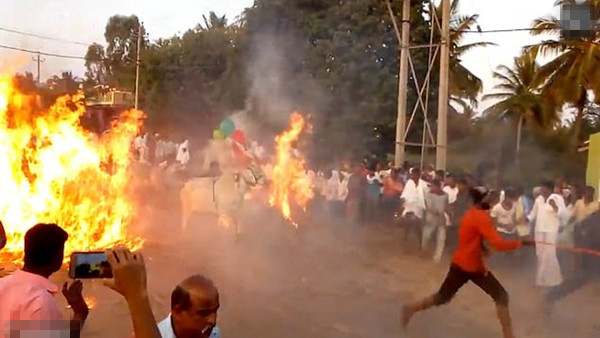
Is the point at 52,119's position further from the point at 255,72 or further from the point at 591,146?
the point at 255,72

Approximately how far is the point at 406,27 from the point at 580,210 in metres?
7.65

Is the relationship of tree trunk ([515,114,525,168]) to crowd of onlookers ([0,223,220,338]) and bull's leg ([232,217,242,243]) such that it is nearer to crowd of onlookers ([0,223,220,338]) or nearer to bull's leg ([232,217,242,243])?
bull's leg ([232,217,242,243])

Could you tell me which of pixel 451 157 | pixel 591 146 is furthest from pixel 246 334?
pixel 451 157

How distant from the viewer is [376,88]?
22.9m

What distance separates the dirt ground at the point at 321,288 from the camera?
790 cm

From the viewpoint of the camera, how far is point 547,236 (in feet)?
33.2

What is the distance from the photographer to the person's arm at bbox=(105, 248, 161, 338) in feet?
8.08

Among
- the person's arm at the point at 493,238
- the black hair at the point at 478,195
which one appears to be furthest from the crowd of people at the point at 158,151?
the person's arm at the point at 493,238

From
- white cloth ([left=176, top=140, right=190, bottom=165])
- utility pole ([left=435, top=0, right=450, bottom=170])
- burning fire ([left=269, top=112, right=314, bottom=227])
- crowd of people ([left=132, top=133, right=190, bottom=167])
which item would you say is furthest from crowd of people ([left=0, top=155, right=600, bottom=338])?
white cloth ([left=176, top=140, right=190, bottom=165])

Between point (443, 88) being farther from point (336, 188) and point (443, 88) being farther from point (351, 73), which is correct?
point (351, 73)

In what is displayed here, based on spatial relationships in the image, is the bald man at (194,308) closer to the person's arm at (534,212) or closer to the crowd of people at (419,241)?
the crowd of people at (419,241)

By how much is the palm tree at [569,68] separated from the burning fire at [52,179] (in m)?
15.4

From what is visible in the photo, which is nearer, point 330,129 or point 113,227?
point 113,227

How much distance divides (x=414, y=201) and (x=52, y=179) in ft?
19.2
